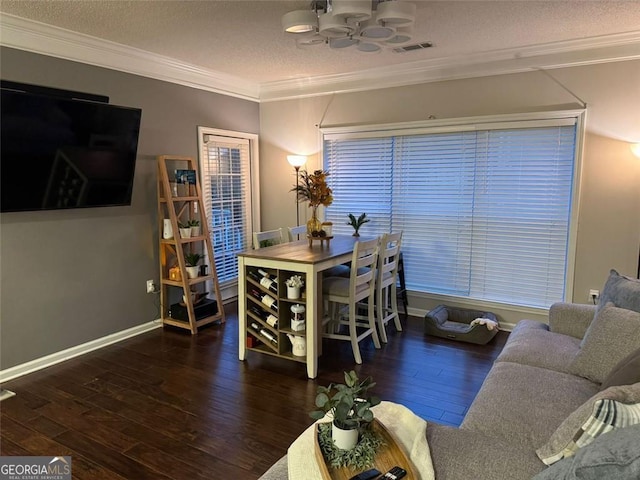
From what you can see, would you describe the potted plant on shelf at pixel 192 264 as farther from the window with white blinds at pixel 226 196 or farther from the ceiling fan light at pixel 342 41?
the ceiling fan light at pixel 342 41

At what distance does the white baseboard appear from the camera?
3.20m

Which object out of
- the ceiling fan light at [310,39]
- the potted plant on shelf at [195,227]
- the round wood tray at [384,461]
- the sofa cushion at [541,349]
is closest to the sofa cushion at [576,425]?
the round wood tray at [384,461]

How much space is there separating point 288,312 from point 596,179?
2841 mm

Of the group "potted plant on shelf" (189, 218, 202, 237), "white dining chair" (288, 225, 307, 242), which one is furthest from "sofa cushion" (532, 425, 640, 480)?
"potted plant on shelf" (189, 218, 202, 237)

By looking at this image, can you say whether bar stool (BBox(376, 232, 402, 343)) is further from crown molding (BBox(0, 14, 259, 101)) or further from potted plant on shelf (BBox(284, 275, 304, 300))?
crown molding (BBox(0, 14, 259, 101))

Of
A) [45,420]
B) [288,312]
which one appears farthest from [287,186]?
[45,420]

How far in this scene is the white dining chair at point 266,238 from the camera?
382 cm

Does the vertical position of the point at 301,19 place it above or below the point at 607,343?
above

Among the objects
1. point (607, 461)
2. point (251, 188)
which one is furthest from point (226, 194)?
point (607, 461)

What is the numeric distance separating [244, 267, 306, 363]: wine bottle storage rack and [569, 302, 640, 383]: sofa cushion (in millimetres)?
1778

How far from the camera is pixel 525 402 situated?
73.7 inches

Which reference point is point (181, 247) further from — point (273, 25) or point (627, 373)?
point (627, 373)

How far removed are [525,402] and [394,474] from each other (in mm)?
853

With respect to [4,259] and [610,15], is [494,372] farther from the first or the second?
[4,259]
